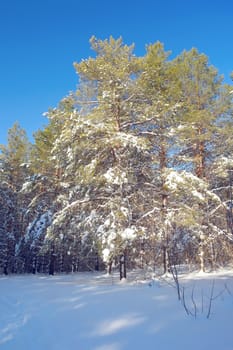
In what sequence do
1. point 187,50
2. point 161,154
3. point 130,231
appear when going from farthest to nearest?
point 187,50 → point 161,154 → point 130,231

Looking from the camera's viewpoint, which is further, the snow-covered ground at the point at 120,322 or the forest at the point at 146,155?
the forest at the point at 146,155

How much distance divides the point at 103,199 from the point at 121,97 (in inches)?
164

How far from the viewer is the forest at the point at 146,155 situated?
10.6 metres

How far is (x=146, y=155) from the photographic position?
11672 millimetres

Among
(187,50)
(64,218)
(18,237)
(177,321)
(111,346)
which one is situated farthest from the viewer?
(18,237)

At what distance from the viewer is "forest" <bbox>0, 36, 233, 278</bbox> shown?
417 inches

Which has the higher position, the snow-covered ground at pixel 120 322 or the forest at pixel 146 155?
the forest at pixel 146 155

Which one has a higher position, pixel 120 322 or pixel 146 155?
pixel 146 155

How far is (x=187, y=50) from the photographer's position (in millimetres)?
13836

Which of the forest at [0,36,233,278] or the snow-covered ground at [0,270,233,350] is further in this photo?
the forest at [0,36,233,278]

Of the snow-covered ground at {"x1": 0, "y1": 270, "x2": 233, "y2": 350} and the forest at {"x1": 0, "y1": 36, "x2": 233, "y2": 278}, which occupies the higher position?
the forest at {"x1": 0, "y1": 36, "x2": 233, "y2": 278}

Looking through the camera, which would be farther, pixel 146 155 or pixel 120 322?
pixel 146 155

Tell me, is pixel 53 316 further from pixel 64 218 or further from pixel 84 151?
pixel 84 151

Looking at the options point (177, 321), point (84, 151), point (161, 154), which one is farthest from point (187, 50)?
point (177, 321)
